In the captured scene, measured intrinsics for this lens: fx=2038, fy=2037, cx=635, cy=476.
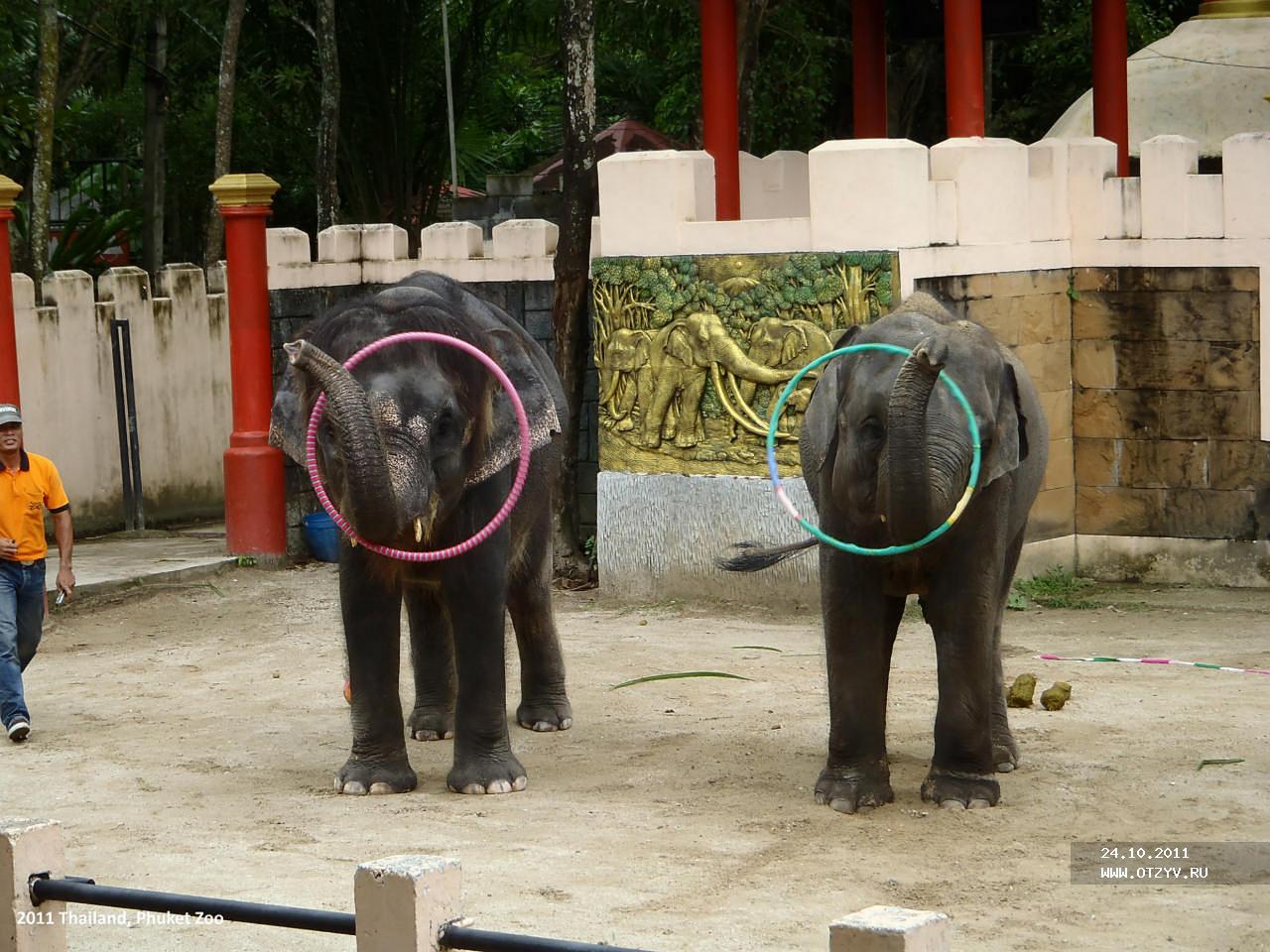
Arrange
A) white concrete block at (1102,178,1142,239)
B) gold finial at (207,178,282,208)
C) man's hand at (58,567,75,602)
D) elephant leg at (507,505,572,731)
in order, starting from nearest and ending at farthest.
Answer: elephant leg at (507,505,572,731) < man's hand at (58,567,75,602) < white concrete block at (1102,178,1142,239) < gold finial at (207,178,282,208)

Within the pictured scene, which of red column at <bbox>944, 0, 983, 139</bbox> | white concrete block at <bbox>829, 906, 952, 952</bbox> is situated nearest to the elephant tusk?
red column at <bbox>944, 0, 983, 139</bbox>

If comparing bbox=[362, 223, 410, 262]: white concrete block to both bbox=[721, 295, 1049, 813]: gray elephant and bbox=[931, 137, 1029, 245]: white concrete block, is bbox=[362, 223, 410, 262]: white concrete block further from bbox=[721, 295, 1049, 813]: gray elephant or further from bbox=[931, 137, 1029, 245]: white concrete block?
bbox=[721, 295, 1049, 813]: gray elephant

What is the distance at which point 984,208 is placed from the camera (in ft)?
38.8

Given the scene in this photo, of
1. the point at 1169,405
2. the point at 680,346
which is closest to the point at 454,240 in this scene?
the point at 680,346

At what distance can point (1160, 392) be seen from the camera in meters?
12.4

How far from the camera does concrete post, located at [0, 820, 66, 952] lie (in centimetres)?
511

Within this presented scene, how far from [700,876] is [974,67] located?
23.5 feet

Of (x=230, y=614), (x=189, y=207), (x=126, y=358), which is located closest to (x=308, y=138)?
(x=189, y=207)

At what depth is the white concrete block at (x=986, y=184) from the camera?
1166cm

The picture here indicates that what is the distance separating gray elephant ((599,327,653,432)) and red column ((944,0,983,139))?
7.43 feet

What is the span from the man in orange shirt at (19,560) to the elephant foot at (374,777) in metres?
1.89

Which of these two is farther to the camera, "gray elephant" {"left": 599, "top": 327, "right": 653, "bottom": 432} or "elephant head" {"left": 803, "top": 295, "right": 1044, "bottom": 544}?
"gray elephant" {"left": 599, "top": 327, "right": 653, "bottom": 432}

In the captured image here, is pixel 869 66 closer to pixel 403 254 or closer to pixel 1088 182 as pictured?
pixel 1088 182

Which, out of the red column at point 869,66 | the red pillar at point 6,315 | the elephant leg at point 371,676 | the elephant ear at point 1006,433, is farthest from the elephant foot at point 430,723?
the red column at point 869,66
